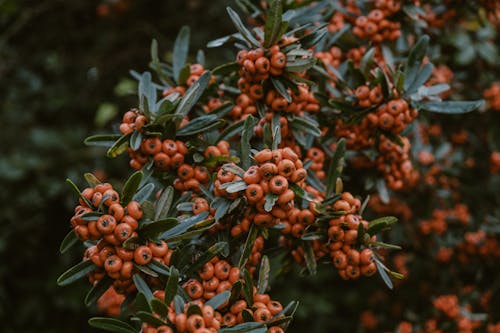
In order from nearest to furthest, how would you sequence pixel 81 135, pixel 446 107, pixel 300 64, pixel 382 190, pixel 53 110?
1. pixel 300 64
2. pixel 446 107
3. pixel 382 190
4. pixel 81 135
5. pixel 53 110

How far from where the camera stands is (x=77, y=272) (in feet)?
6.36

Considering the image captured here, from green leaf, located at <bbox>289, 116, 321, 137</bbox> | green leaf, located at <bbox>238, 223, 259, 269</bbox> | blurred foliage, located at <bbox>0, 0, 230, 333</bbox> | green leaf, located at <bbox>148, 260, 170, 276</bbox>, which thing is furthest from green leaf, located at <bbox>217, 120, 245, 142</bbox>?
blurred foliage, located at <bbox>0, 0, 230, 333</bbox>

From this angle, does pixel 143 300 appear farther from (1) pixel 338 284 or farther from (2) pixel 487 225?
(1) pixel 338 284

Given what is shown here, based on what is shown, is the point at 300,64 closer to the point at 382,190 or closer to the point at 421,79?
the point at 421,79

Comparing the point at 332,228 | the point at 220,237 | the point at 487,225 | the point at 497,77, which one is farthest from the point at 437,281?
the point at 220,237

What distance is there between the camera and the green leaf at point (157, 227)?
1.84 m

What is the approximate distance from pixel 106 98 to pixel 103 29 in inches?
28.6

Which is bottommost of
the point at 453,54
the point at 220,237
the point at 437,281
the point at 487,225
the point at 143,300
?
the point at 437,281

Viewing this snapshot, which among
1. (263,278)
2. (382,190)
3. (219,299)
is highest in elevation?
(219,299)

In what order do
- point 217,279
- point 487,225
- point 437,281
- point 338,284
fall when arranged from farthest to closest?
point 338,284, point 437,281, point 487,225, point 217,279

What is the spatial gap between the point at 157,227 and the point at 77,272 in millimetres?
371

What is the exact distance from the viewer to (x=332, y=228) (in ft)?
6.93

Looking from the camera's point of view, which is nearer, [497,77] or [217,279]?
[217,279]

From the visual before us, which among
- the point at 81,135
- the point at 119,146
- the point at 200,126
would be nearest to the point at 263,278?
the point at 200,126
